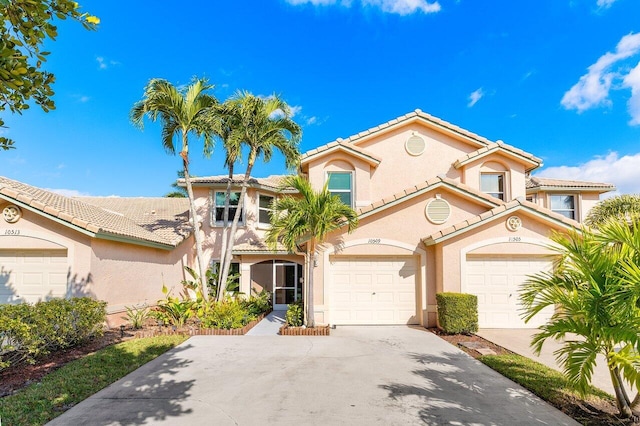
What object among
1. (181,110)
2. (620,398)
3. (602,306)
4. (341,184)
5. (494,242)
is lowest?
(620,398)

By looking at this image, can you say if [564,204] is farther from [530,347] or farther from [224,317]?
[224,317]

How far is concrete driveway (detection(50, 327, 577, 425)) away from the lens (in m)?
5.25

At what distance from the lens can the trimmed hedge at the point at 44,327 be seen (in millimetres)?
6944

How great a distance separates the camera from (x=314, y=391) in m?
6.32

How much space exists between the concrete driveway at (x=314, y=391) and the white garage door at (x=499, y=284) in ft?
11.7

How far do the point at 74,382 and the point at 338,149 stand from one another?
12176mm

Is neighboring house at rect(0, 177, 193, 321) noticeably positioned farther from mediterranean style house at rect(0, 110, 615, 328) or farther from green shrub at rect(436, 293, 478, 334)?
green shrub at rect(436, 293, 478, 334)

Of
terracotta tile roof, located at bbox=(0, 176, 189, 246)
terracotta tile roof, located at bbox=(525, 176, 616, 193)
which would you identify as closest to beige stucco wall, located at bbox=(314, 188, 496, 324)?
terracotta tile roof, located at bbox=(0, 176, 189, 246)

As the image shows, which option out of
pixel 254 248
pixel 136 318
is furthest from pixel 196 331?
pixel 254 248

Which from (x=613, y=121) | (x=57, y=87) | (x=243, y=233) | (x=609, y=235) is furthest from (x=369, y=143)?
(x=613, y=121)

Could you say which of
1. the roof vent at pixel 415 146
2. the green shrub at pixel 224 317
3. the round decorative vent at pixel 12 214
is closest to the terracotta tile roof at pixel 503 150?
the roof vent at pixel 415 146

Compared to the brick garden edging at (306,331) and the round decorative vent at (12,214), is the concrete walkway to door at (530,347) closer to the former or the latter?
the brick garden edging at (306,331)

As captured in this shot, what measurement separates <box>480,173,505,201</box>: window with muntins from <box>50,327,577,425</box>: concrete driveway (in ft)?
30.9

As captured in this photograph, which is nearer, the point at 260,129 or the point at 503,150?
the point at 260,129
